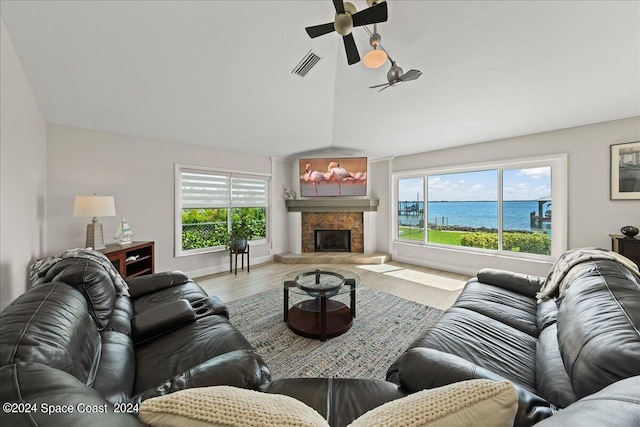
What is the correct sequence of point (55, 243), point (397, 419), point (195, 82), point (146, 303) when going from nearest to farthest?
point (397, 419), point (146, 303), point (195, 82), point (55, 243)

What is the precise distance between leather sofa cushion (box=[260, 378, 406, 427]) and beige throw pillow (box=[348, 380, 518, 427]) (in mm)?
434

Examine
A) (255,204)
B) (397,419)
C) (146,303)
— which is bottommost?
(146,303)

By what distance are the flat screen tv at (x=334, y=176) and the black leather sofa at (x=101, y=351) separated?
366 centimetres

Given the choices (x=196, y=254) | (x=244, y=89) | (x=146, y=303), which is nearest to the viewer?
(x=146, y=303)

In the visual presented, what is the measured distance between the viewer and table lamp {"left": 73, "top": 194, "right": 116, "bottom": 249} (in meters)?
2.67

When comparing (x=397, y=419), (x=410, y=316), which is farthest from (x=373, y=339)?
(x=397, y=419)

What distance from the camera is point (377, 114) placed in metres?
3.33

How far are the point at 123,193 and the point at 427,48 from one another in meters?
4.29

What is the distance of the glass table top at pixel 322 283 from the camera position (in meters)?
2.29

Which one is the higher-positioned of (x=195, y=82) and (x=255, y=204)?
(x=195, y=82)

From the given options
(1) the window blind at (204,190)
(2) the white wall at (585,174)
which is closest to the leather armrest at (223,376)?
(1) the window blind at (204,190)

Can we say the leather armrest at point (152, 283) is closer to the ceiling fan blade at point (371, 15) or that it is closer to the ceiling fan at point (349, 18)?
the ceiling fan at point (349, 18)

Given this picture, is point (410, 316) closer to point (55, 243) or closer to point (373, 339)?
point (373, 339)

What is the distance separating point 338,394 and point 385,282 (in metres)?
3.02
